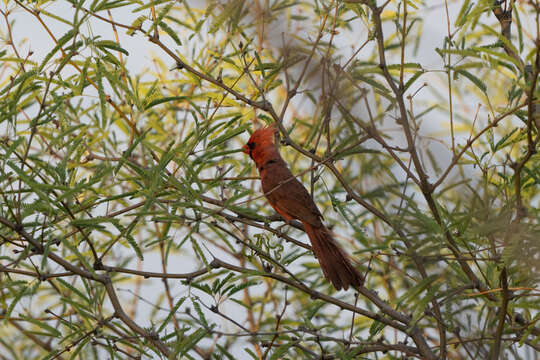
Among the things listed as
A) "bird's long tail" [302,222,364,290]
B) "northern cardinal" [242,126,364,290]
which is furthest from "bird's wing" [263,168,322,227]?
"bird's long tail" [302,222,364,290]

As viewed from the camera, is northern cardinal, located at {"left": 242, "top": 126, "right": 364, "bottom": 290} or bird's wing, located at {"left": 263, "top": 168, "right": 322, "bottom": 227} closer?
northern cardinal, located at {"left": 242, "top": 126, "right": 364, "bottom": 290}

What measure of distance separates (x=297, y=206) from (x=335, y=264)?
0.97 feet

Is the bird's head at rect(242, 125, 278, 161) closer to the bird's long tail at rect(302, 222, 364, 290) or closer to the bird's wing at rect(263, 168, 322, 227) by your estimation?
the bird's wing at rect(263, 168, 322, 227)

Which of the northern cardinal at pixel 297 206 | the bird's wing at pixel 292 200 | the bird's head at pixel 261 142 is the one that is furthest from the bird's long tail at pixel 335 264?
the bird's head at pixel 261 142

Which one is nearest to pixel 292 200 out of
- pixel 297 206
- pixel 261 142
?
pixel 297 206

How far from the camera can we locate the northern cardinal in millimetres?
2111

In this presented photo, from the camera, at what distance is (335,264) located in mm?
2121

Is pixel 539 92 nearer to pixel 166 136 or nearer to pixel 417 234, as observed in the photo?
pixel 417 234

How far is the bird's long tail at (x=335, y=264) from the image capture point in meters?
2.09

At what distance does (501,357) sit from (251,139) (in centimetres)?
144

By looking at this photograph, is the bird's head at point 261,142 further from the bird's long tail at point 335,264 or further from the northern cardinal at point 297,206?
the bird's long tail at point 335,264

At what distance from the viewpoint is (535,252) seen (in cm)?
123

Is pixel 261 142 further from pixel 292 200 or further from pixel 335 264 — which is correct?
pixel 335 264

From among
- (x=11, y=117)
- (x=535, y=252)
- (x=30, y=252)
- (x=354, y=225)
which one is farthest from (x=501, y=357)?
(x=11, y=117)
